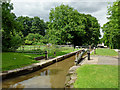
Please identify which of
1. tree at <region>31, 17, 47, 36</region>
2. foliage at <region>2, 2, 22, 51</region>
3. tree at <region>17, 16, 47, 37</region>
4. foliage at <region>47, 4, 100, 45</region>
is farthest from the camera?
tree at <region>31, 17, 47, 36</region>

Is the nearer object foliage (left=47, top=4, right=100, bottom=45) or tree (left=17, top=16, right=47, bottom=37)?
foliage (left=47, top=4, right=100, bottom=45)

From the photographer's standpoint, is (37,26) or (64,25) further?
(37,26)

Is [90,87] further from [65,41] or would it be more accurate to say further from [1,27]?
[65,41]

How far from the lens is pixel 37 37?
56531 millimetres

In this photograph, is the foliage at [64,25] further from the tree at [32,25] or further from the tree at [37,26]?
the tree at [32,25]

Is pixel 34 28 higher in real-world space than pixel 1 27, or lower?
higher

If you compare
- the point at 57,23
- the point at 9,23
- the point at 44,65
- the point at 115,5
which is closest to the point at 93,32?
the point at 57,23

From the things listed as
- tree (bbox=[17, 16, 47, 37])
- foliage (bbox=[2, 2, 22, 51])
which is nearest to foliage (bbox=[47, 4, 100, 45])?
foliage (bbox=[2, 2, 22, 51])

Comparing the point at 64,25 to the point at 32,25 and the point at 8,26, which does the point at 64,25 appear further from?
the point at 32,25

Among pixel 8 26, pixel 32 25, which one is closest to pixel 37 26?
pixel 32 25

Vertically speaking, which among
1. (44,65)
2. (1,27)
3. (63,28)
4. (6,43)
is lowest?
(44,65)

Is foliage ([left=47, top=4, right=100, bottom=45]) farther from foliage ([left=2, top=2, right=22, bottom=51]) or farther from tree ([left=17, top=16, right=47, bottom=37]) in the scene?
tree ([left=17, top=16, right=47, bottom=37])

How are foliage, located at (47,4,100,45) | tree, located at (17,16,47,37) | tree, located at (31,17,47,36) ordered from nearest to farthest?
foliage, located at (47,4,100,45), tree, located at (17,16,47,37), tree, located at (31,17,47,36)

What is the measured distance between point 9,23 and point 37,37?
38.9 metres
